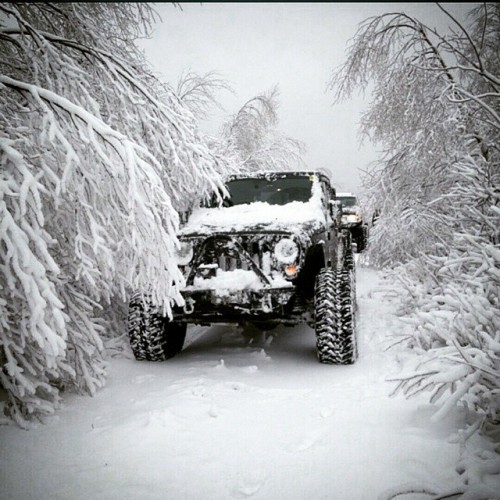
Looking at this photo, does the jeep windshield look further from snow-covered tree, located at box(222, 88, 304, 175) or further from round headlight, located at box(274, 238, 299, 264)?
snow-covered tree, located at box(222, 88, 304, 175)

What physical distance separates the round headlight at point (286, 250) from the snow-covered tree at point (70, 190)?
103 centimetres

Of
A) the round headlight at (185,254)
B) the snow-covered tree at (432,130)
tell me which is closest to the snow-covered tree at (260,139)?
the snow-covered tree at (432,130)

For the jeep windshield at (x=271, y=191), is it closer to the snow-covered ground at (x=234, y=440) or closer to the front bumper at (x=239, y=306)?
the front bumper at (x=239, y=306)

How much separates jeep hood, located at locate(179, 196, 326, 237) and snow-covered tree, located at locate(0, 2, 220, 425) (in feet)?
2.68

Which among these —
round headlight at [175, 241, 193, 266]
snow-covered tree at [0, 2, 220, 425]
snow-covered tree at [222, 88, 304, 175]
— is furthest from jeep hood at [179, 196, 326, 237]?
snow-covered tree at [222, 88, 304, 175]

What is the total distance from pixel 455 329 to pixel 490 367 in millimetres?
707

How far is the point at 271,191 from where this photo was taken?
4746 mm

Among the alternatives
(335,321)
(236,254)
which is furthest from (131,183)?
(335,321)

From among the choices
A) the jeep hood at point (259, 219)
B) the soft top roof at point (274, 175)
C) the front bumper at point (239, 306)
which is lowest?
the front bumper at point (239, 306)

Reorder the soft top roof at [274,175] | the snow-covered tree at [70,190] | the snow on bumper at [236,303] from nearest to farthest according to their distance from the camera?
1. the snow-covered tree at [70,190]
2. the snow on bumper at [236,303]
3. the soft top roof at [274,175]

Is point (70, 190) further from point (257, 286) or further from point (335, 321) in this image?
point (335, 321)

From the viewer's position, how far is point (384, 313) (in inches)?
209

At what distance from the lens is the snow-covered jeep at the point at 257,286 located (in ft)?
11.3

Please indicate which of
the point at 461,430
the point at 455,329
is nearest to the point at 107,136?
the point at 461,430
